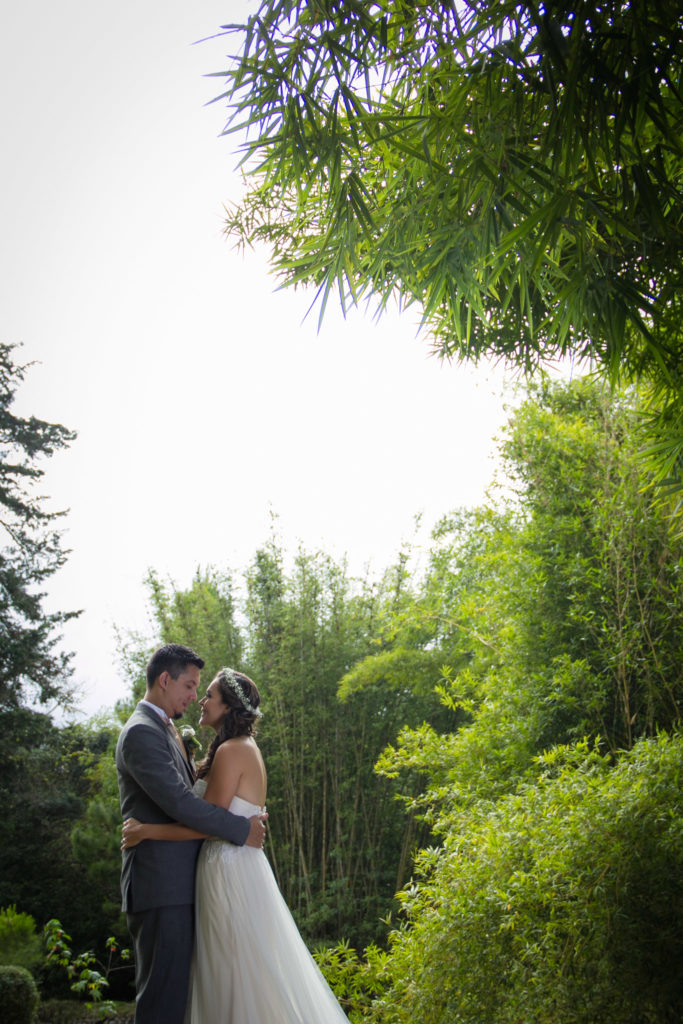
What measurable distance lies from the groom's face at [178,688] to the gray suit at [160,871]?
0.37 feet

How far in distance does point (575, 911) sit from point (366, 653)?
4.08 meters

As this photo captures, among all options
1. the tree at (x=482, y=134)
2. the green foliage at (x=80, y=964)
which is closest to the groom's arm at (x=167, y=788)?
the tree at (x=482, y=134)

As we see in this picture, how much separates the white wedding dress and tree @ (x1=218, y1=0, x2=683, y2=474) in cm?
181

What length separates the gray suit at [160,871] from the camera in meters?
2.33

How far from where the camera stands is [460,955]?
250 centimetres

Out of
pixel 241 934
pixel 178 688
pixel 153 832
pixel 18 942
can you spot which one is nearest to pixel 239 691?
pixel 178 688

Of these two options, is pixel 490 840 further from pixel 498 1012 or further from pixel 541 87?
pixel 541 87

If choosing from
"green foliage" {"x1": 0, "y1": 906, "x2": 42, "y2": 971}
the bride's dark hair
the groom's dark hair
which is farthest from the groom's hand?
"green foliage" {"x1": 0, "y1": 906, "x2": 42, "y2": 971}

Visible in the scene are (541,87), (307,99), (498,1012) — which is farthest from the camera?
(498,1012)

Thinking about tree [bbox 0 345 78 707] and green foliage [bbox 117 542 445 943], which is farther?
tree [bbox 0 345 78 707]

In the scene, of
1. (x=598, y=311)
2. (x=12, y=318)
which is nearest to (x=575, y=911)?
(x=598, y=311)

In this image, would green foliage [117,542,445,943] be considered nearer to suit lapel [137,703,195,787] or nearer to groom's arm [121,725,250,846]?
suit lapel [137,703,195,787]

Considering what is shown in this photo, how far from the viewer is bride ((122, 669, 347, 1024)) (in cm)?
234

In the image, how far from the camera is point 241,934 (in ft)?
7.82
